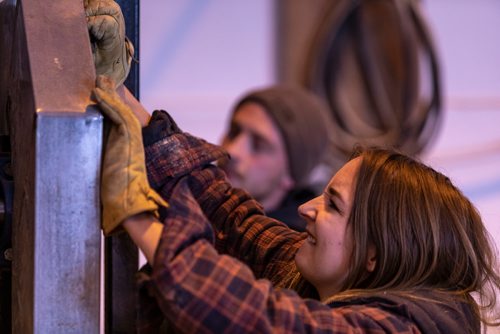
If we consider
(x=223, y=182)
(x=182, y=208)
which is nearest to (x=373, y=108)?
(x=223, y=182)

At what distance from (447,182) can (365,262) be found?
0.15m

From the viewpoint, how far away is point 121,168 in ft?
2.79

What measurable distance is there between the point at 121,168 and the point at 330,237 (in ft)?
1.06

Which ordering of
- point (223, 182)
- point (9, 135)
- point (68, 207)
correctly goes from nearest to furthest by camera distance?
point (68, 207) < point (9, 135) < point (223, 182)

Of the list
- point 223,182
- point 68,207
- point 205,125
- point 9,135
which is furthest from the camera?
point 205,125

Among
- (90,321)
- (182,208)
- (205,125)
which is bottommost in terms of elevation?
(205,125)

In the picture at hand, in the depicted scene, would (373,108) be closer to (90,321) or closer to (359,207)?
(359,207)

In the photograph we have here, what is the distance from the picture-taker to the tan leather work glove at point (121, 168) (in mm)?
851

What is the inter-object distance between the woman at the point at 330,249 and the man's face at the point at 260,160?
4.53ft

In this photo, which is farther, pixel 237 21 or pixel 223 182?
pixel 237 21

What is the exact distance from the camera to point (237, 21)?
3.26m

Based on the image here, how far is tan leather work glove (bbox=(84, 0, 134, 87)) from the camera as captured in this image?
0.98m

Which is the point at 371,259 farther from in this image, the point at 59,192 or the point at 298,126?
the point at 298,126

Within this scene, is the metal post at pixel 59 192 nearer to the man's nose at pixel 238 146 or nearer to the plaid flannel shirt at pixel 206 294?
the plaid flannel shirt at pixel 206 294
